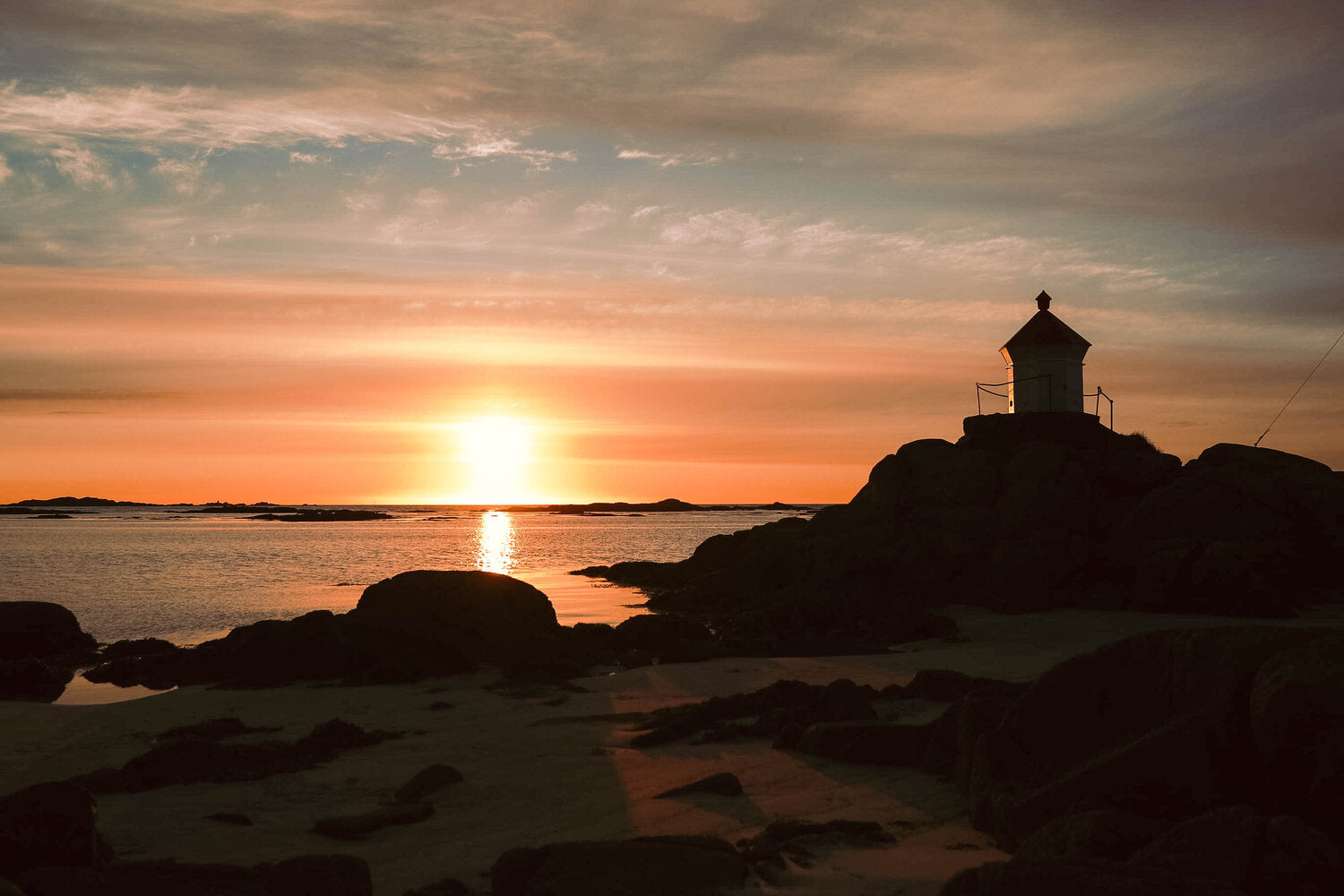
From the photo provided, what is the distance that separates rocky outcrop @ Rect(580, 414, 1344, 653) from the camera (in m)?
23.6

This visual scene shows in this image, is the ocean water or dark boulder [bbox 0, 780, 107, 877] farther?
the ocean water

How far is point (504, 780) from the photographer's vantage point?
34.6 feet

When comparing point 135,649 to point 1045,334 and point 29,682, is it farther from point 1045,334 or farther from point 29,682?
point 1045,334

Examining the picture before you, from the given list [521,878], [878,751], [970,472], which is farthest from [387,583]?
[970,472]

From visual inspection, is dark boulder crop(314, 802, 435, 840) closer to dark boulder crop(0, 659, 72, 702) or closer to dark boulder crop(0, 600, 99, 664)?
dark boulder crop(0, 659, 72, 702)

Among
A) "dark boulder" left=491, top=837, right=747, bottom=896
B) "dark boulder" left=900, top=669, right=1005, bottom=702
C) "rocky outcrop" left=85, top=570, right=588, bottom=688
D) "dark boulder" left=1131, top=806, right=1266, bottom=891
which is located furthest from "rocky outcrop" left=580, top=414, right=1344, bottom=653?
"dark boulder" left=1131, top=806, right=1266, bottom=891

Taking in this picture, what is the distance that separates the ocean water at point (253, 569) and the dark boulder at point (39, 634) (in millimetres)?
2864

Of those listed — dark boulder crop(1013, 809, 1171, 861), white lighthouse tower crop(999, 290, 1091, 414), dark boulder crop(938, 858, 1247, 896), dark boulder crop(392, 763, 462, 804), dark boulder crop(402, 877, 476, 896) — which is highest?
white lighthouse tower crop(999, 290, 1091, 414)

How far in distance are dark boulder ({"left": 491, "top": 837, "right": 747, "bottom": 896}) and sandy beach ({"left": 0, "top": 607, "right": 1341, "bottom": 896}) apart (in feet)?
1.00

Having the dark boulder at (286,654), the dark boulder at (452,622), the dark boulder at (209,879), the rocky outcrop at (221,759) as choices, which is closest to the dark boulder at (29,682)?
the dark boulder at (286,654)

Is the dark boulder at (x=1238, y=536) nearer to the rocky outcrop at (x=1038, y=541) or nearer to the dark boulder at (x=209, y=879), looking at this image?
the rocky outcrop at (x=1038, y=541)

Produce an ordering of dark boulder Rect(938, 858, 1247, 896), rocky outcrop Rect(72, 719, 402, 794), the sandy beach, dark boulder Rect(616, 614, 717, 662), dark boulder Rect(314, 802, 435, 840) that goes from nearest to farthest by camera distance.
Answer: dark boulder Rect(938, 858, 1247, 896), the sandy beach, dark boulder Rect(314, 802, 435, 840), rocky outcrop Rect(72, 719, 402, 794), dark boulder Rect(616, 614, 717, 662)

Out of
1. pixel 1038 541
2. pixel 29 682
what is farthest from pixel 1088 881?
pixel 1038 541

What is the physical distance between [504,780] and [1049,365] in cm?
2916
